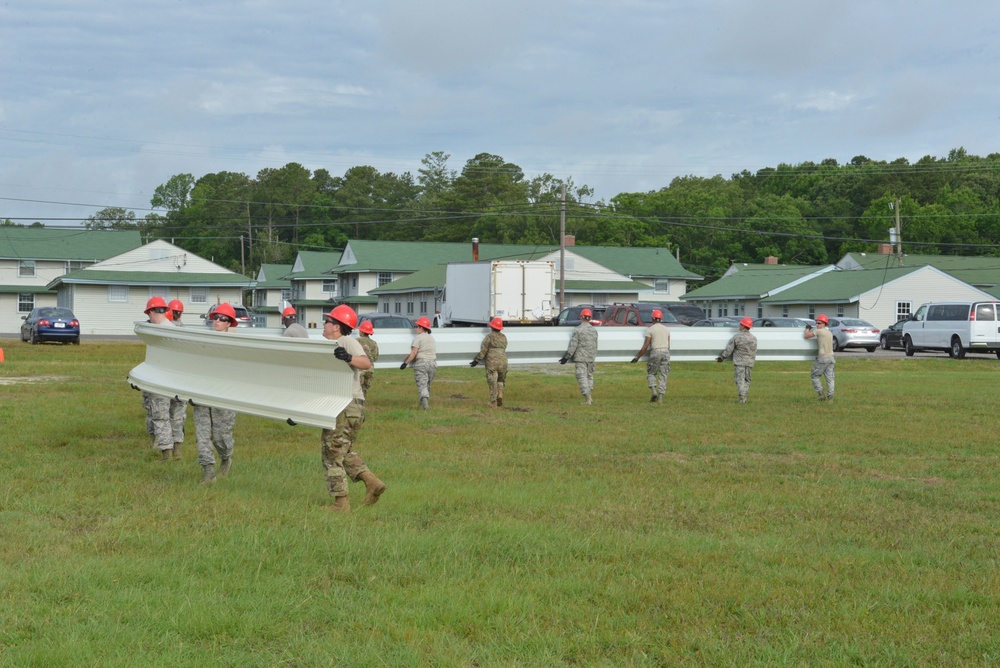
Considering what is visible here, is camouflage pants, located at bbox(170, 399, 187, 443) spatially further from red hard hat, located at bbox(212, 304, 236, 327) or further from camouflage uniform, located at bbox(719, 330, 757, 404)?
camouflage uniform, located at bbox(719, 330, 757, 404)

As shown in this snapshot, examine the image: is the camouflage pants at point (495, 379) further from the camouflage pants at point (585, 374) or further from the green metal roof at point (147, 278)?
the green metal roof at point (147, 278)

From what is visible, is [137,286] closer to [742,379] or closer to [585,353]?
[585,353]

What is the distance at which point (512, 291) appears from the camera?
43000 millimetres

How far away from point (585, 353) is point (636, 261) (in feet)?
188

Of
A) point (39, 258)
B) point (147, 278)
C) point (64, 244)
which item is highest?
point (64, 244)

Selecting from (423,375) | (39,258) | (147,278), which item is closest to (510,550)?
(423,375)

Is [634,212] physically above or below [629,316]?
above

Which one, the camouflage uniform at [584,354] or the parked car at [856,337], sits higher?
the camouflage uniform at [584,354]

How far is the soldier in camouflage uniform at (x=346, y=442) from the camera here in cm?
882

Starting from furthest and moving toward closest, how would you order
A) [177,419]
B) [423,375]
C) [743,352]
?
[743,352]
[423,375]
[177,419]

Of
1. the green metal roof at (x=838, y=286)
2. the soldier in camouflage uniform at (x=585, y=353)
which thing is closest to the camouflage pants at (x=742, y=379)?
the soldier in camouflage uniform at (x=585, y=353)

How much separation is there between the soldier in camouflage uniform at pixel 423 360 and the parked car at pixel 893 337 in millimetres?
31567

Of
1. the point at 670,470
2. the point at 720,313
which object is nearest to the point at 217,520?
the point at 670,470

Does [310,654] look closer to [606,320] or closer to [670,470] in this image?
[670,470]
